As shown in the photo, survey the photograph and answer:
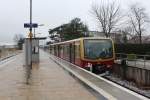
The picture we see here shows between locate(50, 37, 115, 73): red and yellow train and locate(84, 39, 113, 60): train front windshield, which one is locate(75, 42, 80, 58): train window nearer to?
locate(50, 37, 115, 73): red and yellow train

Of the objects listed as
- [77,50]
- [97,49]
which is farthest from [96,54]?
[77,50]

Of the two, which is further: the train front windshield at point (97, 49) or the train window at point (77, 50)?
the train window at point (77, 50)

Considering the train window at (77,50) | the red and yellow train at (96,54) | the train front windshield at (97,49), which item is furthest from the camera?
the train window at (77,50)

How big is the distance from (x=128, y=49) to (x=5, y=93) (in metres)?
51.3

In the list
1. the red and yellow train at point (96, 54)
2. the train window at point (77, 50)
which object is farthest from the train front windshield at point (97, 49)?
the train window at point (77, 50)

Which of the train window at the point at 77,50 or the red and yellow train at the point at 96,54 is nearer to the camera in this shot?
the red and yellow train at the point at 96,54

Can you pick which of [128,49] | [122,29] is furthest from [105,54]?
[122,29]

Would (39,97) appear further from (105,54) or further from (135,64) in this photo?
(135,64)

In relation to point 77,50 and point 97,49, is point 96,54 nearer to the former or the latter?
point 97,49

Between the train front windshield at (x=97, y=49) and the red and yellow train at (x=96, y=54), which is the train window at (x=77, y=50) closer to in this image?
the red and yellow train at (x=96, y=54)

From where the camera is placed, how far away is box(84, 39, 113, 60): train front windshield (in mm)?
32156

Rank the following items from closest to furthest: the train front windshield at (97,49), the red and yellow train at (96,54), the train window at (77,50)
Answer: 1. the red and yellow train at (96,54)
2. the train front windshield at (97,49)
3. the train window at (77,50)

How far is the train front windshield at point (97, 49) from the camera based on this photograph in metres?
32.2

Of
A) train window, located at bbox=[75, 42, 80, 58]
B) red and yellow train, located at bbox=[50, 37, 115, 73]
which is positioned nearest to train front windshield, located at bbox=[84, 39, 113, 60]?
red and yellow train, located at bbox=[50, 37, 115, 73]
